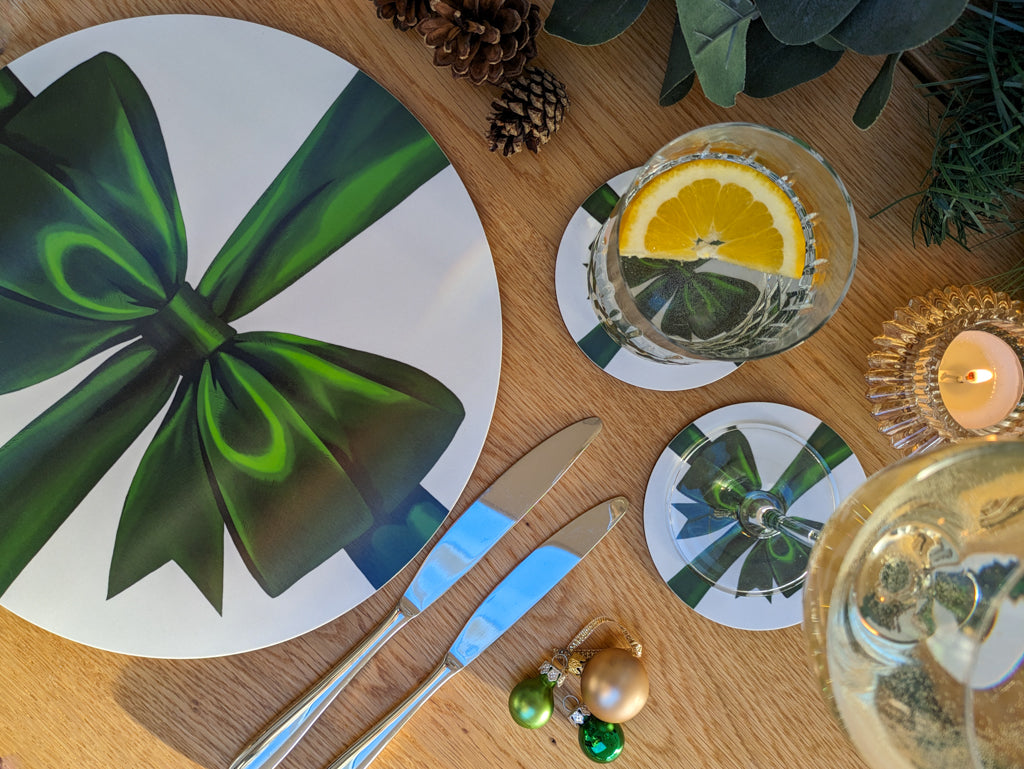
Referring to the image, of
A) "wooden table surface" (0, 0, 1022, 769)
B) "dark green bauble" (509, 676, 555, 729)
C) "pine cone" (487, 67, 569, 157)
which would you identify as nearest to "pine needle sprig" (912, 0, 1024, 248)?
"wooden table surface" (0, 0, 1022, 769)

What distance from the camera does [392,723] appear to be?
0.59m

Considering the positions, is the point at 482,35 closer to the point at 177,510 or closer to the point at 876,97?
the point at 876,97

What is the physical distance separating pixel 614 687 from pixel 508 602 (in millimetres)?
106

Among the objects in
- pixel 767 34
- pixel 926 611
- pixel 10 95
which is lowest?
pixel 926 611

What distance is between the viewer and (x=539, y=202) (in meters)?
0.58

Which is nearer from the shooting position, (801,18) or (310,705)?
(801,18)

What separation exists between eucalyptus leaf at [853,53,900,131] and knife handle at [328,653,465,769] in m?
0.51

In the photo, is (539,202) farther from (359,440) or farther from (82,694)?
(82,694)

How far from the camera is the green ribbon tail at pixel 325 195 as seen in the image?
56 cm

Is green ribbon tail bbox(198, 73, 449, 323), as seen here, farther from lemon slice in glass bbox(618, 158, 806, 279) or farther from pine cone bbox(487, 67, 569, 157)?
lemon slice in glass bbox(618, 158, 806, 279)

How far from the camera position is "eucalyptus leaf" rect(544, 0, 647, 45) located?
1.64ft

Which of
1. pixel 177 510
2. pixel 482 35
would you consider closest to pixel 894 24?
pixel 482 35

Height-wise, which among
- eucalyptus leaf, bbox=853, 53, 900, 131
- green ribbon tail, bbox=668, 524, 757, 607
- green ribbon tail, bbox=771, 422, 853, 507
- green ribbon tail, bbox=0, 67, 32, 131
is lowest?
green ribbon tail, bbox=668, 524, 757, 607

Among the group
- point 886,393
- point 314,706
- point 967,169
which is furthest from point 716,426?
point 314,706
